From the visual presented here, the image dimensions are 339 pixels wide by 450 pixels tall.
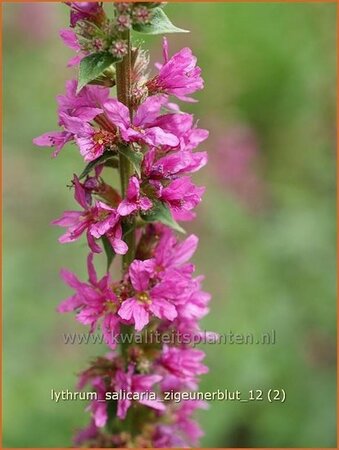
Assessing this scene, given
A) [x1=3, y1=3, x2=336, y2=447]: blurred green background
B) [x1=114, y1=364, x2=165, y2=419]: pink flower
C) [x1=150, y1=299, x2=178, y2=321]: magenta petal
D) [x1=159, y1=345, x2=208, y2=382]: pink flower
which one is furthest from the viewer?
[x1=3, y1=3, x2=336, y2=447]: blurred green background

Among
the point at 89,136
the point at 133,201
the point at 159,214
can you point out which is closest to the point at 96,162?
the point at 89,136

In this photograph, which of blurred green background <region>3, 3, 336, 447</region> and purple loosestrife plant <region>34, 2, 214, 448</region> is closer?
purple loosestrife plant <region>34, 2, 214, 448</region>

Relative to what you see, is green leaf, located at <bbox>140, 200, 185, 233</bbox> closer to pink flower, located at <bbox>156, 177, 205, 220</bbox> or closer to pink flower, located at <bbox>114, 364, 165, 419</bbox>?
pink flower, located at <bbox>156, 177, 205, 220</bbox>

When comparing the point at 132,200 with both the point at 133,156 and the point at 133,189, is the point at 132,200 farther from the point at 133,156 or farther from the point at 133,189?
the point at 133,156

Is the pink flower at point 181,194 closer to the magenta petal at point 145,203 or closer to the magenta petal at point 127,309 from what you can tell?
the magenta petal at point 145,203

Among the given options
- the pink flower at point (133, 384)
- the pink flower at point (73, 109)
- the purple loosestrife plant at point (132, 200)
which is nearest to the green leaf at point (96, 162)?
the purple loosestrife plant at point (132, 200)

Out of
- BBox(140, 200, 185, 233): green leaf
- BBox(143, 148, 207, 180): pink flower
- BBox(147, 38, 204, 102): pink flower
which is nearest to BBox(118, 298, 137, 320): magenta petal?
BBox(140, 200, 185, 233): green leaf

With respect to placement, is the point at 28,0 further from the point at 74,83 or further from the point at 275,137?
the point at 74,83
